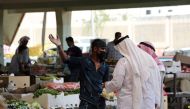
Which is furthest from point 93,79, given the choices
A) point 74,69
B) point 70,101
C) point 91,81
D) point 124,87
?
point 74,69

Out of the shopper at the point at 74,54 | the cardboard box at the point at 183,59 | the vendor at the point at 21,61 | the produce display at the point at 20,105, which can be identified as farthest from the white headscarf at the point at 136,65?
the cardboard box at the point at 183,59

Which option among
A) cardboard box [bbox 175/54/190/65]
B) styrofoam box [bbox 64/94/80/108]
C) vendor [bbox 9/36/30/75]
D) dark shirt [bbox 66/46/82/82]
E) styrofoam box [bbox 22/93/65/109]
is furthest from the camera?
cardboard box [bbox 175/54/190/65]

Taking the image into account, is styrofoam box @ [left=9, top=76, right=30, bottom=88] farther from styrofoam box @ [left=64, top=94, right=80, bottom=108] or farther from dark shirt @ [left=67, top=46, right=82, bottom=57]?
dark shirt @ [left=67, top=46, right=82, bottom=57]

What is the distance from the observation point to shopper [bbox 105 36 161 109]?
609 centimetres

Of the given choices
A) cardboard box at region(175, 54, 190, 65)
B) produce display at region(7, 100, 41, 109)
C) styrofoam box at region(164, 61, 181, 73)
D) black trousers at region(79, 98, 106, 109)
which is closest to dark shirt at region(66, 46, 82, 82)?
styrofoam box at region(164, 61, 181, 73)

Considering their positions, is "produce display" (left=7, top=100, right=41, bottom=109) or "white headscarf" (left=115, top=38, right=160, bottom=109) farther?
"produce display" (left=7, top=100, right=41, bottom=109)

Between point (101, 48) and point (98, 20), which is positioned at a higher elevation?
point (98, 20)

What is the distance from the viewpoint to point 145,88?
6234 mm

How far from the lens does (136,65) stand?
6168mm

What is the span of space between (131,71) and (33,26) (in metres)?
34.6

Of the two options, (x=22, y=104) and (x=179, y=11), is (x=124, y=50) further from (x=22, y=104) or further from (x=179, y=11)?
(x=179, y=11)

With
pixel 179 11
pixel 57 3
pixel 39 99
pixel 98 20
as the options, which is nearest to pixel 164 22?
pixel 179 11

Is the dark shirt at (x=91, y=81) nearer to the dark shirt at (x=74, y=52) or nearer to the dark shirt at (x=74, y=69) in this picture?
the dark shirt at (x=74, y=69)

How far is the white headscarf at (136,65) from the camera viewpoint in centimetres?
607
